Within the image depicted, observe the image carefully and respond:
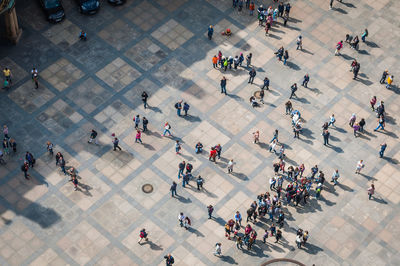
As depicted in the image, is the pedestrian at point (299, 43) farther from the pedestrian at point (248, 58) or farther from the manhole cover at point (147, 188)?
the manhole cover at point (147, 188)

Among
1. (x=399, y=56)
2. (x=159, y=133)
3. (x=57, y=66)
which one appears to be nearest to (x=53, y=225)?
(x=159, y=133)

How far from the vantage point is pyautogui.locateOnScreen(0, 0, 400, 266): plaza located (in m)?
52.1

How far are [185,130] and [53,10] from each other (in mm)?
17891

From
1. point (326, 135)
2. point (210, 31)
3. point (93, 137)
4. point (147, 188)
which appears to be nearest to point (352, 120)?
point (326, 135)

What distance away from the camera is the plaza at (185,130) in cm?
5212

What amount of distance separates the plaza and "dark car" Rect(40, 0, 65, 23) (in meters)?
0.83

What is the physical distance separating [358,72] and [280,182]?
50.5ft

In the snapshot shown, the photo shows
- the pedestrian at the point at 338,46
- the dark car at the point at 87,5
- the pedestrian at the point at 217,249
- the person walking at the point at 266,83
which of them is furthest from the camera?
the dark car at the point at 87,5

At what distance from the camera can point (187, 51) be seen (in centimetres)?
6450

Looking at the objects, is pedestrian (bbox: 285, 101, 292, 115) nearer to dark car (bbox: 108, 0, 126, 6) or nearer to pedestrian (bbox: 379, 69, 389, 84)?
pedestrian (bbox: 379, 69, 389, 84)

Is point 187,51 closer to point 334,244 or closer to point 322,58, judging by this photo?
point 322,58

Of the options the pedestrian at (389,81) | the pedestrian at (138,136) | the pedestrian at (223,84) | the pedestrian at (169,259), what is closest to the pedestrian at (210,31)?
the pedestrian at (223,84)

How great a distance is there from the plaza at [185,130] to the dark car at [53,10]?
83 centimetres

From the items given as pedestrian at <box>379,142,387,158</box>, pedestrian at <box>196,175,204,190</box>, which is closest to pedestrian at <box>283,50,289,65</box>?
pedestrian at <box>379,142,387,158</box>
